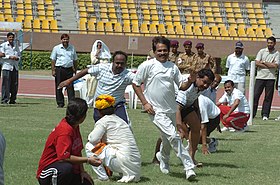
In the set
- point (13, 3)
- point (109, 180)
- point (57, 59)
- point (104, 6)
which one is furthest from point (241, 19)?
point (109, 180)

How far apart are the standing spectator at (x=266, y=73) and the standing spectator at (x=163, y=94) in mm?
9335

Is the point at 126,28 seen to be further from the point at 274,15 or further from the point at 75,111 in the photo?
the point at 75,111

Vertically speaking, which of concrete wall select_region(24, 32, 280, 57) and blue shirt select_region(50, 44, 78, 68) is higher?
blue shirt select_region(50, 44, 78, 68)

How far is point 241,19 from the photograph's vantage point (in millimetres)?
44688

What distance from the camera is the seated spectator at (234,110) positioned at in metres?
16.3

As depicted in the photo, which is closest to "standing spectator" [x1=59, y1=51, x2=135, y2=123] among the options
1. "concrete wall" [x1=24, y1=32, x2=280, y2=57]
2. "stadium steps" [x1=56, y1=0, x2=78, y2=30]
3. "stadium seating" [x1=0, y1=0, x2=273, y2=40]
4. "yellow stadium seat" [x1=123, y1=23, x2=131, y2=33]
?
"concrete wall" [x1=24, y1=32, x2=280, y2=57]

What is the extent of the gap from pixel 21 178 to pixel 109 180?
1095 millimetres

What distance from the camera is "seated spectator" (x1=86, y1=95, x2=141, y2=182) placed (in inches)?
390

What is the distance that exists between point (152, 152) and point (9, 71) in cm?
908

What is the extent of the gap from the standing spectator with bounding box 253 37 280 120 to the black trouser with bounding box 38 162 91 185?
1207 centimetres

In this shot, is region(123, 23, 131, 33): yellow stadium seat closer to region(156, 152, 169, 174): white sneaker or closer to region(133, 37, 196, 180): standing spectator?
region(156, 152, 169, 174): white sneaker

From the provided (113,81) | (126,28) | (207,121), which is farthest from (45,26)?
(113,81)

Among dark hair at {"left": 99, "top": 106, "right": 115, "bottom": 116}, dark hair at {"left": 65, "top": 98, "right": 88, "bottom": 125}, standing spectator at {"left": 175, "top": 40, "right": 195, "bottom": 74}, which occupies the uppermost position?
dark hair at {"left": 65, "top": 98, "right": 88, "bottom": 125}

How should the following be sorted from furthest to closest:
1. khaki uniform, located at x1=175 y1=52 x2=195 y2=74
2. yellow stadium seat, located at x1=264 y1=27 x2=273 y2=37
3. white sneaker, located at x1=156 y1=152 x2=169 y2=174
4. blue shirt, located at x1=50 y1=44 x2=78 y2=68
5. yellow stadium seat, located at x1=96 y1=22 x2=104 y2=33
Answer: yellow stadium seat, located at x1=264 y1=27 x2=273 y2=37 → yellow stadium seat, located at x1=96 y1=22 x2=104 y2=33 → blue shirt, located at x1=50 y1=44 x2=78 y2=68 → khaki uniform, located at x1=175 y1=52 x2=195 y2=74 → white sneaker, located at x1=156 y1=152 x2=169 y2=174
